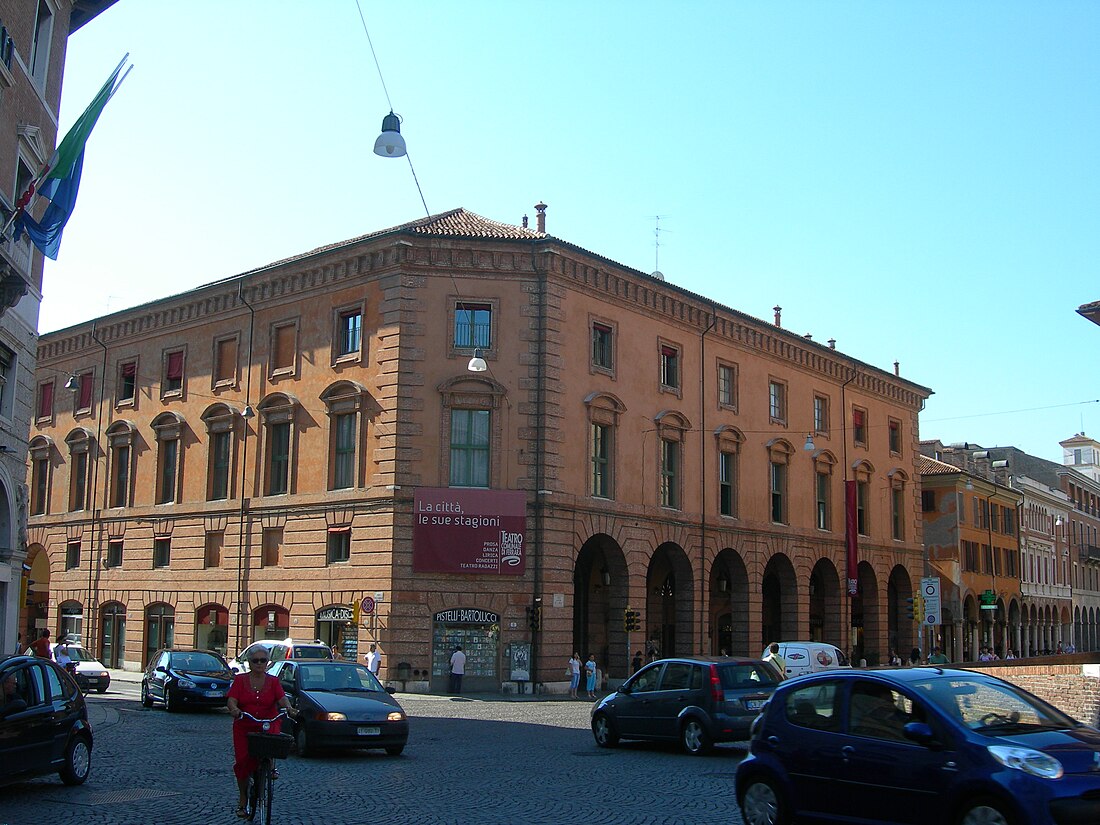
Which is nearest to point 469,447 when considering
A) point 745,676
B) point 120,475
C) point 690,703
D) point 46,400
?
point 120,475

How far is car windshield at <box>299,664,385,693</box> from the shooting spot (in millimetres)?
18266

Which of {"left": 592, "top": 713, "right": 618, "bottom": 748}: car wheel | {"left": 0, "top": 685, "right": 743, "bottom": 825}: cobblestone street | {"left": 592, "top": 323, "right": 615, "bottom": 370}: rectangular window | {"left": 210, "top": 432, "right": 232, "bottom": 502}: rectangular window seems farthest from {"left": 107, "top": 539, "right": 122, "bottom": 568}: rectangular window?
{"left": 592, "top": 713, "right": 618, "bottom": 748}: car wheel

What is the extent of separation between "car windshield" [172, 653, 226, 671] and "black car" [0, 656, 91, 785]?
512 inches

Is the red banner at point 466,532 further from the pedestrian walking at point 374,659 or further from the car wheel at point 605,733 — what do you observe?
the car wheel at point 605,733

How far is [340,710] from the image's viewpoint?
17.2 m

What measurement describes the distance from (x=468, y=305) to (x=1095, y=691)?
69.2 feet

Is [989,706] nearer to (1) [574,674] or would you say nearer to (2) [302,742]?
(2) [302,742]

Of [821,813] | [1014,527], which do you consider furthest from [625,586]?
[1014,527]

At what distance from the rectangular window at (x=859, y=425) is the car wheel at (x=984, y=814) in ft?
144

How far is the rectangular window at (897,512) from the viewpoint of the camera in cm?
5425

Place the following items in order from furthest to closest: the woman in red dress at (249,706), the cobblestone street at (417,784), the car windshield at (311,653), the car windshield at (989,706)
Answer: the car windshield at (311,653), the cobblestone street at (417,784), the woman in red dress at (249,706), the car windshield at (989,706)

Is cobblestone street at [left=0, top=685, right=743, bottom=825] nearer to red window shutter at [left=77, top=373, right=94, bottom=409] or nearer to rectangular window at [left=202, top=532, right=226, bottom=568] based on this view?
rectangular window at [left=202, top=532, right=226, bottom=568]


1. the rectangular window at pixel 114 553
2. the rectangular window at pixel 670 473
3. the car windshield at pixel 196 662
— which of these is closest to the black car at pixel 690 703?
the car windshield at pixel 196 662

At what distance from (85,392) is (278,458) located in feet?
42.7
